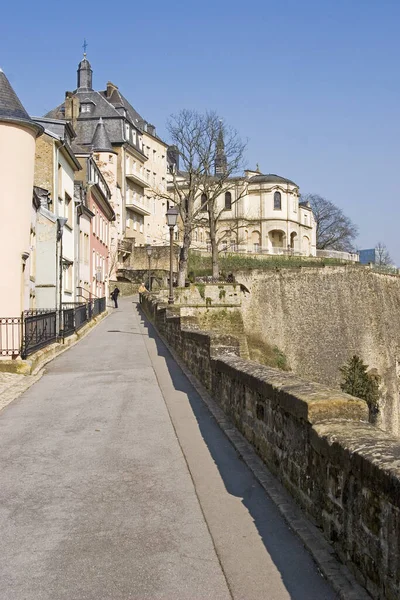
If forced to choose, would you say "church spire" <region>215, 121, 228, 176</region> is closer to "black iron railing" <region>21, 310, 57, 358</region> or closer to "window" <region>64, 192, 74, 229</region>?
"window" <region>64, 192, 74, 229</region>

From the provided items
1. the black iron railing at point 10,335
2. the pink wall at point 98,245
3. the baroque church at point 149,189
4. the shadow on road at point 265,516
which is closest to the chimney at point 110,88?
the baroque church at point 149,189

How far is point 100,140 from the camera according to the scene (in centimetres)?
5781

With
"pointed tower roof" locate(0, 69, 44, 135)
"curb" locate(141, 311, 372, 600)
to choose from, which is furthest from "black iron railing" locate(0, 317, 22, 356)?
"curb" locate(141, 311, 372, 600)

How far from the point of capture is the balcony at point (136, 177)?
63250mm

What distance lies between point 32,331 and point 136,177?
49.8 metres

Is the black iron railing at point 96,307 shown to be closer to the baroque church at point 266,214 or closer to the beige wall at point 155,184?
the beige wall at point 155,184

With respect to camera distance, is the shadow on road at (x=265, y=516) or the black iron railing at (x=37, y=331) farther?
the black iron railing at (x=37, y=331)

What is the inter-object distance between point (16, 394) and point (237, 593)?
8999mm

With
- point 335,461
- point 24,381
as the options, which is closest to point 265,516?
point 335,461

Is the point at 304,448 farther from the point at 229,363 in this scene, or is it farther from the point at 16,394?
the point at 16,394

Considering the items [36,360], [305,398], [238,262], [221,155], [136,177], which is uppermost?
[136,177]

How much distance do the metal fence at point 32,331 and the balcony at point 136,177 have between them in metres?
42.1

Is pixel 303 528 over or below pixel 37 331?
below

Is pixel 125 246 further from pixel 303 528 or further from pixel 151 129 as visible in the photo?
pixel 303 528
